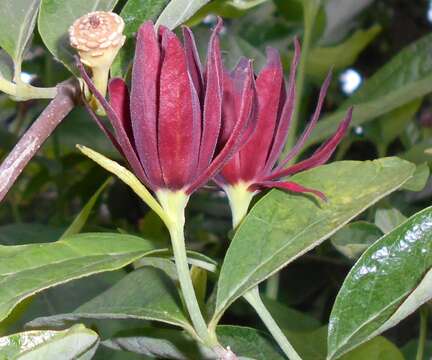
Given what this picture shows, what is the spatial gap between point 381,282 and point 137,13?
0.83 feet

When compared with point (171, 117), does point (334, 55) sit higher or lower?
lower

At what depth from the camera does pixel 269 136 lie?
0.54 meters

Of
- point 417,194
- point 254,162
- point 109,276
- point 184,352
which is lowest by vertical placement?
point 417,194

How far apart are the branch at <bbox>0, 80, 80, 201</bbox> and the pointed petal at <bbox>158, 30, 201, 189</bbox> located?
0.32 ft

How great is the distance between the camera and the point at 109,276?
2.67 ft

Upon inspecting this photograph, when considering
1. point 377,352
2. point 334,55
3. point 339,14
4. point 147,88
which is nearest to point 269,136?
point 147,88

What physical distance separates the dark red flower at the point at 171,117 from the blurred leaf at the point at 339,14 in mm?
951

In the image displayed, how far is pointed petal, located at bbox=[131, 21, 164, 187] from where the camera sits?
1.53 ft

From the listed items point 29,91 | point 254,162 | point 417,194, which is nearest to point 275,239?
point 254,162

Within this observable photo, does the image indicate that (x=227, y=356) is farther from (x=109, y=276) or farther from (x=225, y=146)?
(x=109, y=276)

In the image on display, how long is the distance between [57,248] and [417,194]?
92cm

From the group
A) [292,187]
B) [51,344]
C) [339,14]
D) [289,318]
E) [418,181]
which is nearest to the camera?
[51,344]

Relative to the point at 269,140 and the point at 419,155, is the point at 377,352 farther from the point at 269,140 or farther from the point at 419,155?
the point at 419,155

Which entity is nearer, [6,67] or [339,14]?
Result: [6,67]
